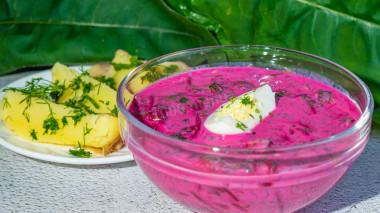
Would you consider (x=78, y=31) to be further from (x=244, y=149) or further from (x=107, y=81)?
(x=244, y=149)

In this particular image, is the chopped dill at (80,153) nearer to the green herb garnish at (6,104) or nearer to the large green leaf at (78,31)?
the green herb garnish at (6,104)

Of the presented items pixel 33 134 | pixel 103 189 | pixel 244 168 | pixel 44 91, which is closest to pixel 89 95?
pixel 44 91

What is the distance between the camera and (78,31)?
2.87 metres

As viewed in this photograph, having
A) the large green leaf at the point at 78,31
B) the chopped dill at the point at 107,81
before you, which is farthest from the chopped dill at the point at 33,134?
the large green leaf at the point at 78,31

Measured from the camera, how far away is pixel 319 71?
1918mm

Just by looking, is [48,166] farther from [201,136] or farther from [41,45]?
[41,45]

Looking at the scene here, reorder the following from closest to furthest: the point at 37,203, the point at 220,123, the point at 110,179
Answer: the point at 220,123, the point at 37,203, the point at 110,179

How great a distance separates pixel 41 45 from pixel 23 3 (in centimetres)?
24

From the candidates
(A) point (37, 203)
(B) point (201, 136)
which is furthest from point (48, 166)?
(B) point (201, 136)

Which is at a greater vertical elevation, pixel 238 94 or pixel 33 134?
pixel 238 94

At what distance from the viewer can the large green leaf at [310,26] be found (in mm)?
2150

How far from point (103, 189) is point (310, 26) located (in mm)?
1133

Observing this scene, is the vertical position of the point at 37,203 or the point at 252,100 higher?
the point at 252,100

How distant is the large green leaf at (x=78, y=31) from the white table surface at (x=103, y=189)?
0.90 metres
